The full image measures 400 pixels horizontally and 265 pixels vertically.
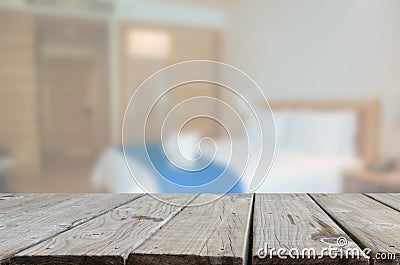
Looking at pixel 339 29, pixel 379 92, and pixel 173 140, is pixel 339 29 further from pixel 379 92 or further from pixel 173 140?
pixel 173 140

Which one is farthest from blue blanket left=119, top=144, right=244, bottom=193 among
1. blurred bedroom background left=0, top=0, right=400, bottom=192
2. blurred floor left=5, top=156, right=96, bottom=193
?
blurred floor left=5, top=156, right=96, bottom=193

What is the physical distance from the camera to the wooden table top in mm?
380

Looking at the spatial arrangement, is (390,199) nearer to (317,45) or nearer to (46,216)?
(46,216)

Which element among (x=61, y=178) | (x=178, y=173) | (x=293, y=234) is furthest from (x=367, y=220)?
(x=61, y=178)

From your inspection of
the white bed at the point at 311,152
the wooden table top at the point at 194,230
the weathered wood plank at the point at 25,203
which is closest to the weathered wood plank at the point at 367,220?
the wooden table top at the point at 194,230

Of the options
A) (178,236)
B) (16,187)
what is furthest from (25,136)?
(178,236)

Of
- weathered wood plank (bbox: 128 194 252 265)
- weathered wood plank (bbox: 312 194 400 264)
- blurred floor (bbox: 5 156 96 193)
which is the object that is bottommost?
blurred floor (bbox: 5 156 96 193)

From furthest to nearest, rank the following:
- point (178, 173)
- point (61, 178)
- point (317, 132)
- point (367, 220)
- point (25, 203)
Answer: point (317, 132), point (61, 178), point (178, 173), point (25, 203), point (367, 220)

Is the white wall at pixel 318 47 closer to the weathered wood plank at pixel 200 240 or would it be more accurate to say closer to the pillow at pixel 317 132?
the pillow at pixel 317 132

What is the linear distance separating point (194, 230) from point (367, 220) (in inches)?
9.7

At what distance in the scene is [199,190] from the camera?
112cm

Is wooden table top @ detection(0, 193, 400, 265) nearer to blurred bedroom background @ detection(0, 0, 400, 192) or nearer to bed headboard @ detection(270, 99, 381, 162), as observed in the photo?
blurred bedroom background @ detection(0, 0, 400, 192)

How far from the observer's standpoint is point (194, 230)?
476mm

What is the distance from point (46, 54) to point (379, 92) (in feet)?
4.71
